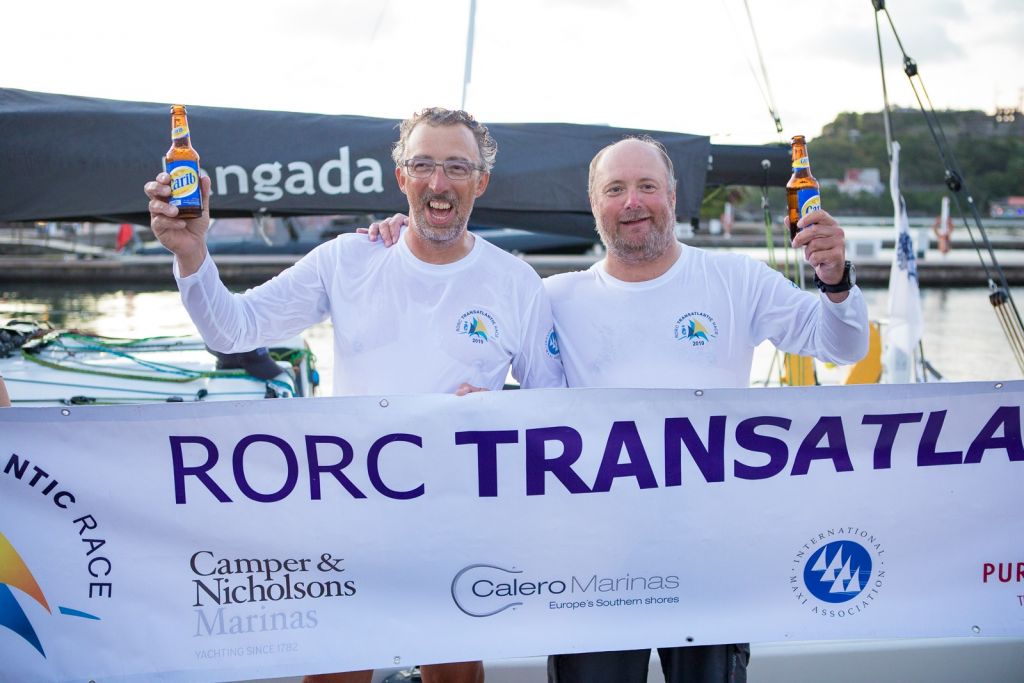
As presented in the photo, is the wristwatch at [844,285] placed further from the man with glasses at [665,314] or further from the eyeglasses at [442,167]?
the eyeglasses at [442,167]

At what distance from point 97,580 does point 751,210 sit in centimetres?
7184

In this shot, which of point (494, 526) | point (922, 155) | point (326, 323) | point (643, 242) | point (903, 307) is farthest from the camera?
point (922, 155)

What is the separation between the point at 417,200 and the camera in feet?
9.68

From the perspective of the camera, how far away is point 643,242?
9.87 feet


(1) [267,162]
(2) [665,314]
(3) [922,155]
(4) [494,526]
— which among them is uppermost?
(3) [922,155]

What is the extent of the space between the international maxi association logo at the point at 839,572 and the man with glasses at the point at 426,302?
38.7 inches

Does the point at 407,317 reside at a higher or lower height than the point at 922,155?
lower

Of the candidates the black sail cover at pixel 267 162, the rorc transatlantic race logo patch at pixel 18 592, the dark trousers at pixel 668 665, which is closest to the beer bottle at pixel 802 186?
the dark trousers at pixel 668 665

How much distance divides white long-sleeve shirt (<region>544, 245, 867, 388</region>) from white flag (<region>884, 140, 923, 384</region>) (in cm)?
477

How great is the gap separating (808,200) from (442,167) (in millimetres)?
1145

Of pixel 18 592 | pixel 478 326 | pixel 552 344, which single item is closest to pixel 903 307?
pixel 552 344

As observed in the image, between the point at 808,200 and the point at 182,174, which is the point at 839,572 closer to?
the point at 808,200

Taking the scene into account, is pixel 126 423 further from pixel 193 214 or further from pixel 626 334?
pixel 626 334

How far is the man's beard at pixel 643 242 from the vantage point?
301cm
